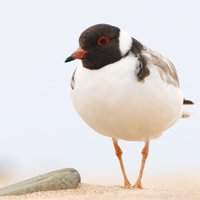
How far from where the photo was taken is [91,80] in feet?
25.1

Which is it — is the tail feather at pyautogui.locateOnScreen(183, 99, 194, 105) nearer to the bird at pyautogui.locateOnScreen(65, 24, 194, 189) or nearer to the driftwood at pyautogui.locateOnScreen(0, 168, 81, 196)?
the bird at pyautogui.locateOnScreen(65, 24, 194, 189)

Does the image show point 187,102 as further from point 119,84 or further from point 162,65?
point 119,84

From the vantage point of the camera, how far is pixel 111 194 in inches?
282

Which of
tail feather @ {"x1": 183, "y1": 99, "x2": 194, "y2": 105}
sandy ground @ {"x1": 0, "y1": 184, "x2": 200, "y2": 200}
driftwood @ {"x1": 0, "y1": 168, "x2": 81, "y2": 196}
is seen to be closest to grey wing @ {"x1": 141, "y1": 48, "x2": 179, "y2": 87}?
tail feather @ {"x1": 183, "y1": 99, "x2": 194, "y2": 105}

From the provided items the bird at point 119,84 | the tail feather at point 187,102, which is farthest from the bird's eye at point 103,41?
the tail feather at point 187,102

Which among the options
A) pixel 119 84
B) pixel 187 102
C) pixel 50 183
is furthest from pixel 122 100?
pixel 187 102

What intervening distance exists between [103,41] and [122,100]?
76 cm

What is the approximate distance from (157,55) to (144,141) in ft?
3.91

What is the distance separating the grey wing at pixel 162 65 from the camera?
7.87m

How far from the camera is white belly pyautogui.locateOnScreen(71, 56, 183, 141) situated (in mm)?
A: 7566

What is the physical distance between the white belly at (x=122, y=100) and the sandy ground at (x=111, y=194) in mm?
777

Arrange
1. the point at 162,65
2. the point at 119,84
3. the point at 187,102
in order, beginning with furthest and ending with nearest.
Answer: the point at 187,102, the point at 162,65, the point at 119,84

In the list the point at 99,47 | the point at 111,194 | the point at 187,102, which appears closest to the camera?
the point at 111,194

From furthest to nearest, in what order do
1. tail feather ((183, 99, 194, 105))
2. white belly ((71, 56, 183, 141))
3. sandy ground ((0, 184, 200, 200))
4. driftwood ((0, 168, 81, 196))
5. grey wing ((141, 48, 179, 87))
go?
1. tail feather ((183, 99, 194, 105))
2. driftwood ((0, 168, 81, 196))
3. grey wing ((141, 48, 179, 87))
4. white belly ((71, 56, 183, 141))
5. sandy ground ((0, 184, 200, 200))
